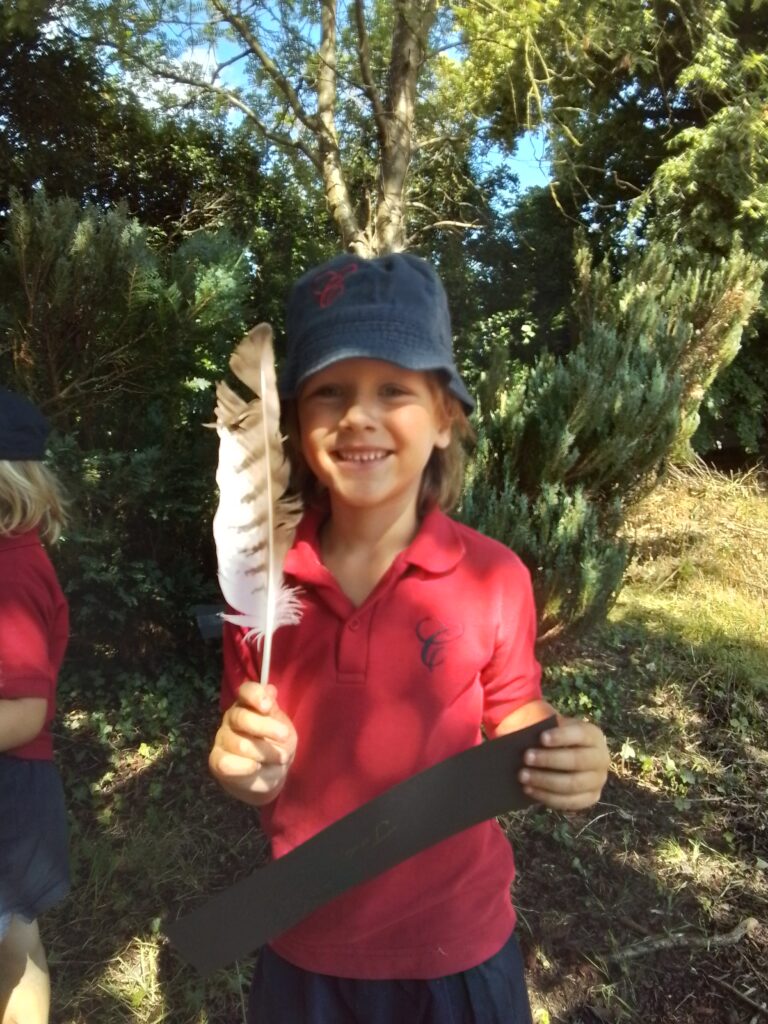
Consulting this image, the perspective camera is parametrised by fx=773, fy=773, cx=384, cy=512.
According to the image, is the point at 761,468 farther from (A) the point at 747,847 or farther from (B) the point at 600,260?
(A) the point at 747,847

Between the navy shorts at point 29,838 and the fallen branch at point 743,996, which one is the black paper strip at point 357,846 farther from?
the fallen branch at point 743,996

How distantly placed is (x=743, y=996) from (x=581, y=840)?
29.8 inches

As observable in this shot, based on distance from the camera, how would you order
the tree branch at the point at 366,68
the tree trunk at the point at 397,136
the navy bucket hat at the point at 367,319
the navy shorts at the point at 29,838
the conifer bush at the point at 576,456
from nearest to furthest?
the navy bucket hat at the point at 367,319, the navy shorts at the point at 29,838, the conifer bush at the point at 576,456, the tree branch at the point at 366,68, the tree trunk at the point at 397,136

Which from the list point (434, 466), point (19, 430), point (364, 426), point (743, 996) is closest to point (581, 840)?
point (743, 996)

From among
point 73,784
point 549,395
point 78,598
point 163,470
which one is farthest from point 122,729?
point 549,395

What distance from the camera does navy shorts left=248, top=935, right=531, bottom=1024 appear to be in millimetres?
1331

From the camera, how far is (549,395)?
13.3 feet

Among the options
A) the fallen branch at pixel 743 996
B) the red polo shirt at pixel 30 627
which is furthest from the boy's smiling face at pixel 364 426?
the fallen branch at pixel 743 996

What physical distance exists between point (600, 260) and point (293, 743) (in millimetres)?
7857

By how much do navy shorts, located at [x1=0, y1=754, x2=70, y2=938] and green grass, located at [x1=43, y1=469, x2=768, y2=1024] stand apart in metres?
0.87

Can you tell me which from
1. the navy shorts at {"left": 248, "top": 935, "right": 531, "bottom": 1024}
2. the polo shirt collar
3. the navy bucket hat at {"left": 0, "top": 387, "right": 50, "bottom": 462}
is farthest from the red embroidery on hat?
the navy shorts at {"left": 248, "top": 935, "right": 531, "bottom": 1024}

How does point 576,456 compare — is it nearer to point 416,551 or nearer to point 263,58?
point 416,551

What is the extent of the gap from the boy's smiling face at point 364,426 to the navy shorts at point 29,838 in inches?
42.9

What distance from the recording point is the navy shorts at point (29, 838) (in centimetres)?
175
